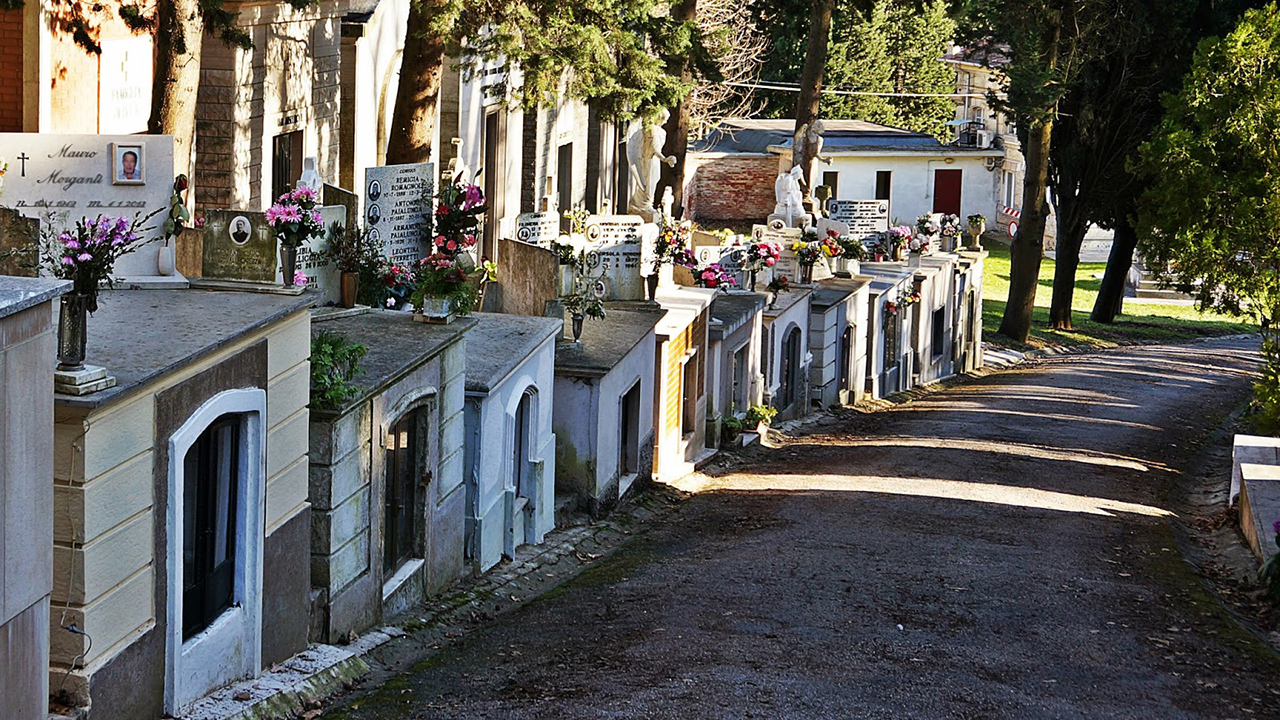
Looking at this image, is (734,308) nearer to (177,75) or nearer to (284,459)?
(177,75)

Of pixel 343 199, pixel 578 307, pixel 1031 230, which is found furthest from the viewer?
pixel 1031 230

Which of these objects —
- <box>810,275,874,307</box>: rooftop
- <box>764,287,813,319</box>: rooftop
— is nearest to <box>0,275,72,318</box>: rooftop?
<box>764,287,813,319</box>: rooftop

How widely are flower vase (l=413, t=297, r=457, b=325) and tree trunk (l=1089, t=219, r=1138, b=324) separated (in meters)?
32.1

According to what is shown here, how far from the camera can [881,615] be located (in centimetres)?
1270

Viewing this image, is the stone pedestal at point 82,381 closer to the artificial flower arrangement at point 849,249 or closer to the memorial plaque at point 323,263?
the memorial plaque at point 323,263

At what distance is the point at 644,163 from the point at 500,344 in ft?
24.8

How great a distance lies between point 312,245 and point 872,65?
48417 millimetres

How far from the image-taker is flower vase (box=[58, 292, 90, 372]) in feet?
25.0

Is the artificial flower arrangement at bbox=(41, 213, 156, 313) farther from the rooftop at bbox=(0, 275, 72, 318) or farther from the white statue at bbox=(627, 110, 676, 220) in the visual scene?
the white statue at bbox=(627, 110, 676, 220)

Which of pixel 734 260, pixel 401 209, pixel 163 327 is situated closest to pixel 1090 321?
pixel 734 260

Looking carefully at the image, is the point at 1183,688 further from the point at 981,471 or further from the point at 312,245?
the point at 981,471

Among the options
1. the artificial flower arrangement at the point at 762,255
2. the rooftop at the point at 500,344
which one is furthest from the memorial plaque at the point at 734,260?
the rooftop at the point at 500,344

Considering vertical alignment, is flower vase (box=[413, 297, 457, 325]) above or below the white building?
above

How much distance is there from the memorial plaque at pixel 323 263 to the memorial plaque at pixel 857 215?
19985mm
